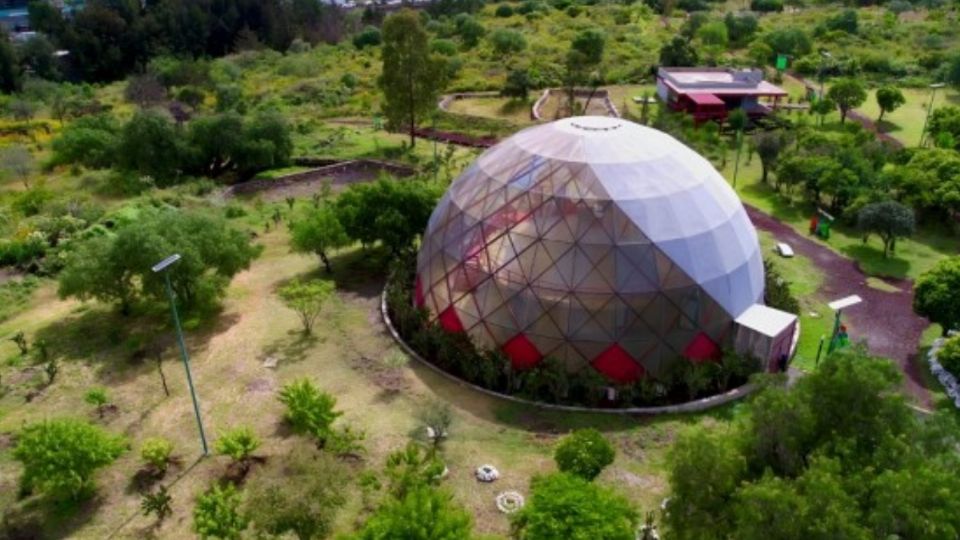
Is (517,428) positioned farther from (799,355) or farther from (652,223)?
(799,355)

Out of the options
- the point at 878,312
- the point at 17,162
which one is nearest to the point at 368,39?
the point at 17,162

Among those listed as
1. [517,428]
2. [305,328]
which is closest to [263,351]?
[305,328]

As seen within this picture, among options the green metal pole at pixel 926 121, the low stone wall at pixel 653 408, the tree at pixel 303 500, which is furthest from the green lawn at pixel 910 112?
the tree at pixel 303 500

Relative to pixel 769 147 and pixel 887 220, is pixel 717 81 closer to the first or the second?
pixel 769 147

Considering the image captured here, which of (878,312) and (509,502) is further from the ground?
(509,502)

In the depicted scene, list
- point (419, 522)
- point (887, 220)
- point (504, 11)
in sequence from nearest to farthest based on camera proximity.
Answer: point (419, 522) → point (887, 220) → point (504, 11)

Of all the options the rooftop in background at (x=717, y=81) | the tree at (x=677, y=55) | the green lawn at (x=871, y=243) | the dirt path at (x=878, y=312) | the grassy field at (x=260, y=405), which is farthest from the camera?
the tree at (x=677, y=55)

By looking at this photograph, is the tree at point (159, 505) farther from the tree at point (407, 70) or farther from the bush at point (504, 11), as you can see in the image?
the bush at point (504, 11)
